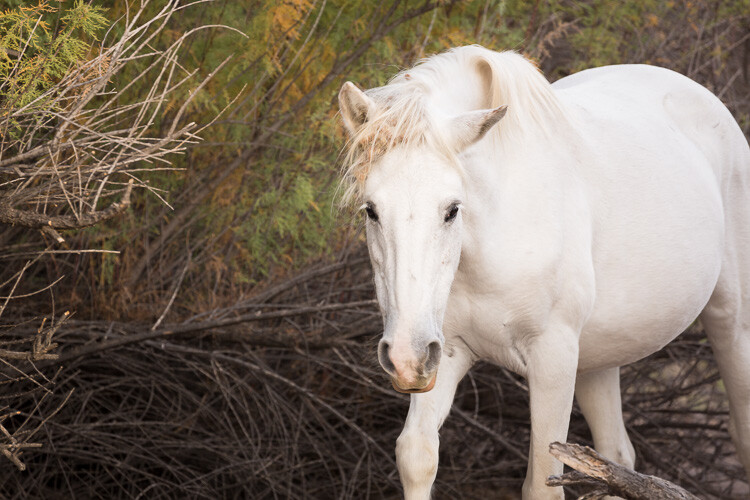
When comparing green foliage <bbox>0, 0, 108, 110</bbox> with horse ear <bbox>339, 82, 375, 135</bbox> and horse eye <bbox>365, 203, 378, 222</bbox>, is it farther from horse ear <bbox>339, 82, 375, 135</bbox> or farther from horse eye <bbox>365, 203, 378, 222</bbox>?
horse eye <bbox>365, 203, 378, 222</bbox>

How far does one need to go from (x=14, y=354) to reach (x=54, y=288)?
1701 millimetres

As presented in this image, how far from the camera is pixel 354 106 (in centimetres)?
247

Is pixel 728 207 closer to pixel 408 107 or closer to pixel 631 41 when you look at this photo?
pixel 408 107

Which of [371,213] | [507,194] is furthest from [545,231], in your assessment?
[371,213]

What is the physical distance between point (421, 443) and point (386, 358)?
62 centimetres

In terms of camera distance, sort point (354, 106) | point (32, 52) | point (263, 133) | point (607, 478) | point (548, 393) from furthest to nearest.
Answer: point (263, 133) → point (32, 52) → point (548, 393) → point (354, 106) → point (607, 478)

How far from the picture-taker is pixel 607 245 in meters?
3.05

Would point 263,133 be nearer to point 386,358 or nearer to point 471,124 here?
point 471,124

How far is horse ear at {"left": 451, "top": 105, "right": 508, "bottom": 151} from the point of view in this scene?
2371 millimetres

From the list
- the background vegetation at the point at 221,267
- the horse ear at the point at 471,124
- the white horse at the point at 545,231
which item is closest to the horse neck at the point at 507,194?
the white horse at the point at 545,231

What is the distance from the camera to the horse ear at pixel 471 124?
2371mm

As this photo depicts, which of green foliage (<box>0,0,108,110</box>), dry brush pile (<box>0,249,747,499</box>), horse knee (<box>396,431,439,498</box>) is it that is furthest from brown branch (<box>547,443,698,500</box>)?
green foliage (<box>0,0,108,110</box>)

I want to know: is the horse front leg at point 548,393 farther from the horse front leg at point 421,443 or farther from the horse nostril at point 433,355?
the horse nostril at point 433,355

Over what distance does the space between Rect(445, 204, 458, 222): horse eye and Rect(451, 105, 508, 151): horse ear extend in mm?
179
